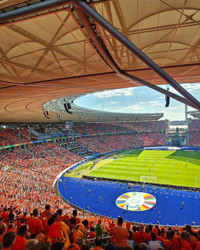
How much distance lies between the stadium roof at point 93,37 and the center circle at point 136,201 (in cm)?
1700

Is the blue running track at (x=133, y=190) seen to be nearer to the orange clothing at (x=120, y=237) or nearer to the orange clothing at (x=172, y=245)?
the orange clothing at (x=172, y=245)

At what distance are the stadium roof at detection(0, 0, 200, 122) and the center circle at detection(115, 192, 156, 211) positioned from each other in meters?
17.0

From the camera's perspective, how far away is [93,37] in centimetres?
526

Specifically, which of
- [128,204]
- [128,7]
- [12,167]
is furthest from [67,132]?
[128,7]

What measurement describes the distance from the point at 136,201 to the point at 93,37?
21494mm

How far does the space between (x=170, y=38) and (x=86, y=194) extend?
78.2 feet

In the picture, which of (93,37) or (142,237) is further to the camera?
(142,237)

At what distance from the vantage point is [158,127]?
86.6 meters

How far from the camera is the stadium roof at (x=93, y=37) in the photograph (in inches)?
172

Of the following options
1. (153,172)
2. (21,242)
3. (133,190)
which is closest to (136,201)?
(133,190)

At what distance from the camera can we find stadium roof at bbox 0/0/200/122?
4.36 meters

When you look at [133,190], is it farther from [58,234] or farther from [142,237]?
[58,234]

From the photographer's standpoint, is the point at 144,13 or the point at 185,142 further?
the point at 185,142

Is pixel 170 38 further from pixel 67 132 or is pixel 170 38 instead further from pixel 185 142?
pixel 185 142
